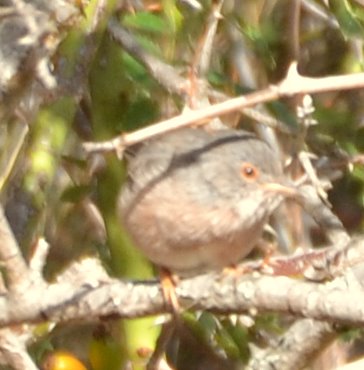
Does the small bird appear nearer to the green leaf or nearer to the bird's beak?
the bird's beak

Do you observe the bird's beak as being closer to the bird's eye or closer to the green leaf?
the bird's eye

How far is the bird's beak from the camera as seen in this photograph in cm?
352

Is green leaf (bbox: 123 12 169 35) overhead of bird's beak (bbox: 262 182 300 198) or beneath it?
overhead

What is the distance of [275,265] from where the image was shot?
3.19 m

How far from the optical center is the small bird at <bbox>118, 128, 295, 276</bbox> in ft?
11.8

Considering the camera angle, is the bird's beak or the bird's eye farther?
the bird's eye

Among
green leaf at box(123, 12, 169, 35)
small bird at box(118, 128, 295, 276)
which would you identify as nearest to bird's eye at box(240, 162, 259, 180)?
small bird at box(118, 128, 295, 276)

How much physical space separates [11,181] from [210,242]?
2.06ft

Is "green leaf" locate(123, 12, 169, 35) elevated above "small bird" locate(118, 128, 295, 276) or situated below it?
above

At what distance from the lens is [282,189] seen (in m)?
3.58

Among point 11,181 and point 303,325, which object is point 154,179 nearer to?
point 11,181

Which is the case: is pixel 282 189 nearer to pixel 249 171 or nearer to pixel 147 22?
pixel 249 171

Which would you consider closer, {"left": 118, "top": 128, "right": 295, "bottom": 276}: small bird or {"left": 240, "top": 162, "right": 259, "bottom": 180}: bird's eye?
{"left": 118, "top": 128, "right": 295, "bottom": 276}: small bird

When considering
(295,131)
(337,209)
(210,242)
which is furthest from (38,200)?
(337,209)
